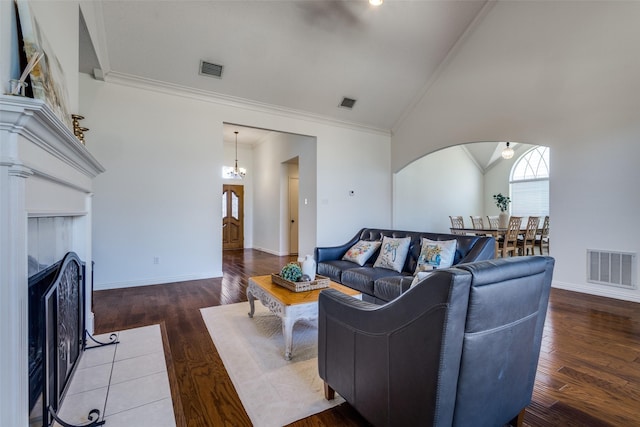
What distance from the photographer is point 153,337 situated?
8.48 feet

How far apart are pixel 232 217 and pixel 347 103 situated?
194 inches

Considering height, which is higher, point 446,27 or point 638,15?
point 446,27

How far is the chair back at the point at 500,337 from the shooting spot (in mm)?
1114

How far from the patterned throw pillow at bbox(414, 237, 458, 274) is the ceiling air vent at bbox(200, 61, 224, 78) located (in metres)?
3.94

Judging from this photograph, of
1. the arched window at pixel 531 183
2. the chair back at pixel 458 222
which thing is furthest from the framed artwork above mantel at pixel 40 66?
the arched window at pixel 531 183

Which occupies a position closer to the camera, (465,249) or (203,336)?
(203,336)

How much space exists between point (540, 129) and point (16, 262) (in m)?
5.74

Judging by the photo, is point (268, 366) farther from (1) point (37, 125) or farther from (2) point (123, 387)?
(1) point (37, 125)

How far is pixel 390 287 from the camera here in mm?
2951

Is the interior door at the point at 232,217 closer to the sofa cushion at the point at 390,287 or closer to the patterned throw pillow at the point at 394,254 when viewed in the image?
the patterned throw pillow at the point at 394,254

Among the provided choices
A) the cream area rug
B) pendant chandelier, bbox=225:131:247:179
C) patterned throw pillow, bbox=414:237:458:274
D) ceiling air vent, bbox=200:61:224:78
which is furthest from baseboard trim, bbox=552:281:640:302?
pendant chandelier, bbox=225:131:247:179

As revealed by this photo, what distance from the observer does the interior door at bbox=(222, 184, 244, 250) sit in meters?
8.72

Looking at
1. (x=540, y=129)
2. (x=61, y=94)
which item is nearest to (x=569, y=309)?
(x=540, y=129)

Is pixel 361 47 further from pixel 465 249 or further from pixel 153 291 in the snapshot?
pixel 153 291
